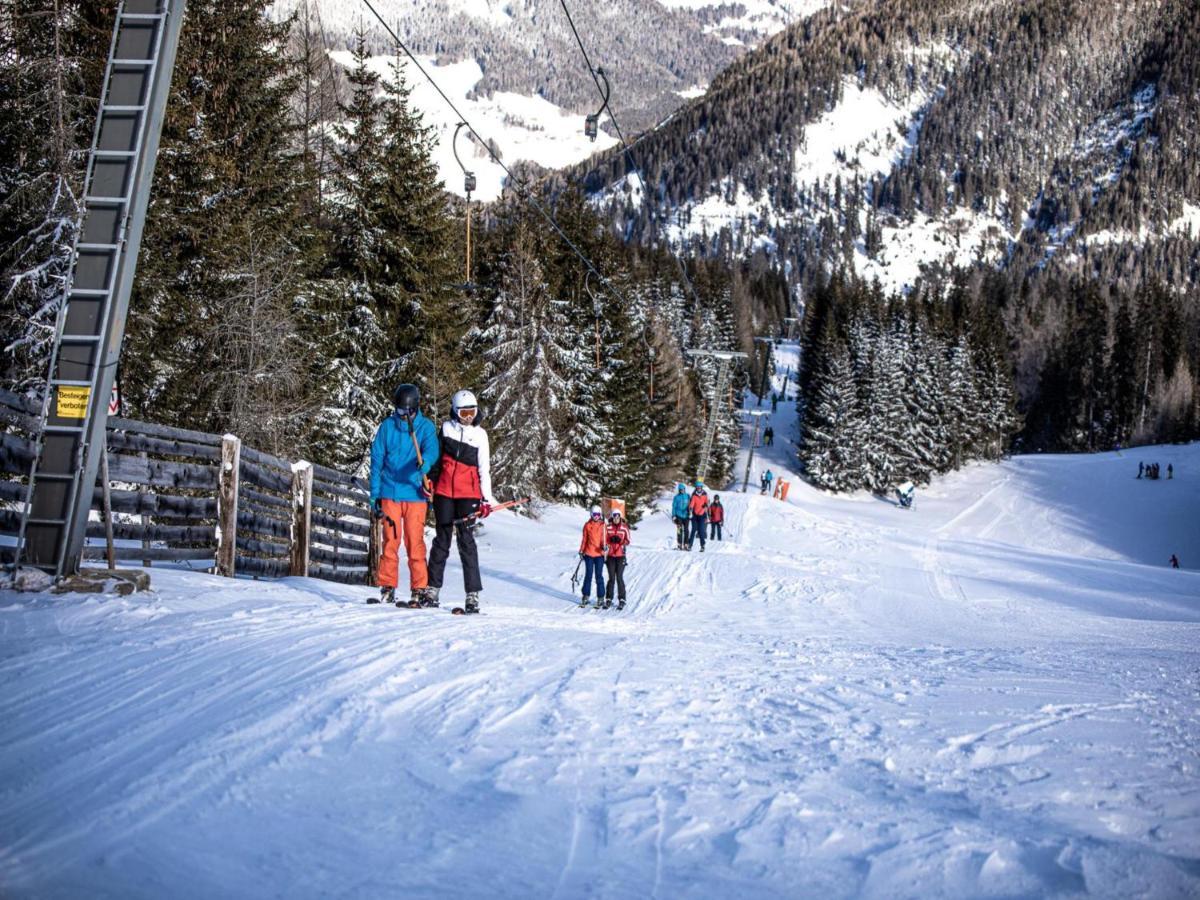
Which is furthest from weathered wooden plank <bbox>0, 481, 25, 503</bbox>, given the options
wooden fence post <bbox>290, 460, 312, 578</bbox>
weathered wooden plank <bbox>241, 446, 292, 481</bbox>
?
wooden fence post <bbox>290, 460, 312, 578</bbox>

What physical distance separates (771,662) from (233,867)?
421cm

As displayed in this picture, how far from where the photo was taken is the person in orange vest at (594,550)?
12617 millimetres

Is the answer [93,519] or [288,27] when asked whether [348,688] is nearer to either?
[93,519]

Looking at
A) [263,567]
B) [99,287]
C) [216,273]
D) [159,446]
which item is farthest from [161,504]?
[216,273]

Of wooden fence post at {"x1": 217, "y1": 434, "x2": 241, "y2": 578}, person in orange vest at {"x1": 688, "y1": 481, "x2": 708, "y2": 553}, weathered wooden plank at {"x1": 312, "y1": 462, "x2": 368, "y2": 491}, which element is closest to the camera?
wooden fence post at {"x1": 217, "y1": 434, "x2": 241, "y2": 578}

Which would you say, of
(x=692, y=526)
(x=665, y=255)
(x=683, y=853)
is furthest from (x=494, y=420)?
(x=665, y=255)

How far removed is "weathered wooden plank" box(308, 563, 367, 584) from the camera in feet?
37.7

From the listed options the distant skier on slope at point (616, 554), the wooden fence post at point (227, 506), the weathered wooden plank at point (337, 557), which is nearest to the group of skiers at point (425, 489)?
the wooden fence post at point (227, 506)

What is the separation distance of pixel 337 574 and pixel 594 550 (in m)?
3.88

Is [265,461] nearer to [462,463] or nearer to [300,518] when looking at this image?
[300,518]

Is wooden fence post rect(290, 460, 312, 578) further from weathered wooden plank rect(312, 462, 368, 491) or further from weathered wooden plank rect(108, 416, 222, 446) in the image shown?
weathered wooden plank rect(108, 416, 222, 446)

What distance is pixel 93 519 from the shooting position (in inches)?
336

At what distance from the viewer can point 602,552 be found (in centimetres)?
1271

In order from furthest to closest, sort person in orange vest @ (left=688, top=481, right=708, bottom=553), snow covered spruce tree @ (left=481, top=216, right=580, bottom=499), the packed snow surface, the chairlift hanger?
1. snow covered spruce tree @ (left=481, top=216, right=580, bottom=499)
2. person in orange vest @ (left=688, top=481, right=708, bottom=553)
3. the chairlift hanger
4. the packed snow surface
